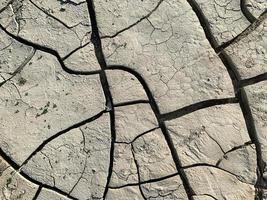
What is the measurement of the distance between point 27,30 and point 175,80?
0.97m

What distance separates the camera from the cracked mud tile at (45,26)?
386 centimetres

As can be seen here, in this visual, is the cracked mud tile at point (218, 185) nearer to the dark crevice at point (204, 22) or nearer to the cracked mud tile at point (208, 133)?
the cracked mud tile at point (208, 133)

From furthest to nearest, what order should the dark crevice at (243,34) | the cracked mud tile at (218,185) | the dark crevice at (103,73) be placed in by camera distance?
the dark crevice at (243,34)
the dark crevice at (103,73)
the cracked mud tile at (218,185)

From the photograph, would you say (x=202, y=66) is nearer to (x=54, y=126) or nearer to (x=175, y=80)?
(x=175, y=80)

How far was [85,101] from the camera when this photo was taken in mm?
3762

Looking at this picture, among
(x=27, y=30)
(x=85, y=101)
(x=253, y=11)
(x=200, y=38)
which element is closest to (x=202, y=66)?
(x=200, y=38)

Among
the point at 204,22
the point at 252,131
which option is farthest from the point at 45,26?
the point at 252,131

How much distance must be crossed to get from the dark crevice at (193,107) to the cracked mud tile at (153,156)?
0.10m

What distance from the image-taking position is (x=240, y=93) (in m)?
3.67

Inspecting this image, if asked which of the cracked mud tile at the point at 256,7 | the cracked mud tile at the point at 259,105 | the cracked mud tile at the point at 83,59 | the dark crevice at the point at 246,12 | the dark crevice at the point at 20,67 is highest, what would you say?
the cracked mud tile at the point at 256,7

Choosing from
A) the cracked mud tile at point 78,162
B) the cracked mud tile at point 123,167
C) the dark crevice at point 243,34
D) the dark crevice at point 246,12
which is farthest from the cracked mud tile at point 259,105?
the cracked mud tile at point 78,162

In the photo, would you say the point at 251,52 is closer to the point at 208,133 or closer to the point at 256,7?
the point at 256,7

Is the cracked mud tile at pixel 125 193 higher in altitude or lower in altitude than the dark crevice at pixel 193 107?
lower

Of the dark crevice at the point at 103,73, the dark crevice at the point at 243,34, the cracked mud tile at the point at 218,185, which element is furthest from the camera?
the dark crevice at the point at 243,34
